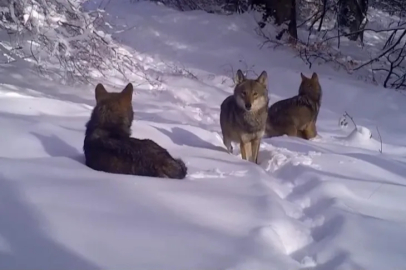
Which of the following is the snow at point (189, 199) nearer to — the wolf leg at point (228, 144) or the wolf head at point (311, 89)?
the wolf leg at point (228, 144)

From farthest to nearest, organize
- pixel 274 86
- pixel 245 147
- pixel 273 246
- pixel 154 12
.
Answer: pixel 154 12
pixel 274 86
pixel 245 147
pixel 273 246

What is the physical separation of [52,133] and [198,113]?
4376 mm

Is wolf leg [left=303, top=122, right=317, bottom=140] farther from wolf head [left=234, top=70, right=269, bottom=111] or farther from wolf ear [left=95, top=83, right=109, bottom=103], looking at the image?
wolf ear [left=95, top=83, right=109, bottom=103]

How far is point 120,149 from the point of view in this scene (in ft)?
15.2

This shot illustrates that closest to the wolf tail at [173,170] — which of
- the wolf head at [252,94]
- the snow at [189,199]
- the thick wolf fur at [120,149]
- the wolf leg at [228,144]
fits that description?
the thick wolf fur at [120,149]

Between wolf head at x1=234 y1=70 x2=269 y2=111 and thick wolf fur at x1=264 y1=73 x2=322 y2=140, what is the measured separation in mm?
1309

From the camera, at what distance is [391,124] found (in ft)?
33.9

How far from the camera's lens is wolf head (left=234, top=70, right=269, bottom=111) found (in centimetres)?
689

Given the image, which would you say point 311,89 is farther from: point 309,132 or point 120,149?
point 120,149

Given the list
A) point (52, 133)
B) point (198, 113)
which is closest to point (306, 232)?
point (52, 133)

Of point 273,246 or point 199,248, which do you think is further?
point 273,246

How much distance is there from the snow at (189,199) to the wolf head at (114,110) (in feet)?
1.77

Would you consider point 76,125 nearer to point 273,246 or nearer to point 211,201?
point 211,201

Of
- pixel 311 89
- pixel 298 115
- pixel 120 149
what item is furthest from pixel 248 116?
pixel 120 149
